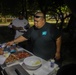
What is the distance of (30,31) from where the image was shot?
3.83m

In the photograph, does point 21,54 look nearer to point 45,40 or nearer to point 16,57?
point 16,57

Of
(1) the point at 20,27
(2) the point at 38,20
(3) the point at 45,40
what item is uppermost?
(2) the point at 38,20

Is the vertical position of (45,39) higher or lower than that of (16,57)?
higher

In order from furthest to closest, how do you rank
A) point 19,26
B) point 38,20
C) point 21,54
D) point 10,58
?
1. point 19,26
2. point 38,20
3. point 21,54
4. point 10,58

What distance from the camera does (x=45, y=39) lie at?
12.0 feet

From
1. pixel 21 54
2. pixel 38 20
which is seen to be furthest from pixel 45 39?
pixel 21 54

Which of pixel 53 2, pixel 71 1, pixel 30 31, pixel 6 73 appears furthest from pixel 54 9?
pixel 71 1

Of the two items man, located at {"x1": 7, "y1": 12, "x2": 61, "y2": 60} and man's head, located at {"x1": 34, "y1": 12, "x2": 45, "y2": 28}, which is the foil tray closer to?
man, located at {"x1": 7, "y1": 12, "x2": 61, "y2": 60}

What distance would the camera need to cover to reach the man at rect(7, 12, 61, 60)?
3.64m

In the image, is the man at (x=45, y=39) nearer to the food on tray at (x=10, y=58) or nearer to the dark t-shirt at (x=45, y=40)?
the dark t-shirt at (x=45, y=40)

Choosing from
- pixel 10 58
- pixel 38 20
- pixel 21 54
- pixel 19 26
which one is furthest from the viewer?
pixel 19 26

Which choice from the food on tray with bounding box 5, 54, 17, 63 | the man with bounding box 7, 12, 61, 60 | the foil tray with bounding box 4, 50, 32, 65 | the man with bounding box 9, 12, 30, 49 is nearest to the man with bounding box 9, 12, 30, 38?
the man with bounding box 9, 12, 30, 49

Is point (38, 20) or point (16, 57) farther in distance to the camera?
point (38, 20)

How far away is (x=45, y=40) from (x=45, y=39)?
0.8 inches
